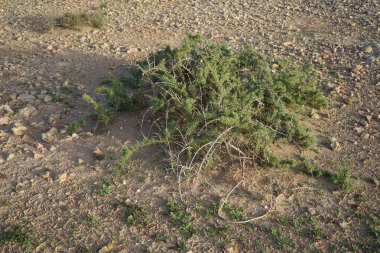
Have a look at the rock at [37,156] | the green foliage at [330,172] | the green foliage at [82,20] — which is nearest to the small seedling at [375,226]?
the green foliage at [330,172]

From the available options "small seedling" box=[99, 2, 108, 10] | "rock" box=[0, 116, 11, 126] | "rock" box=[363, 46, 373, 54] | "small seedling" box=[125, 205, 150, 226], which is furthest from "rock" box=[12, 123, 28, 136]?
"rock" box=[363, 46, 373, 54]

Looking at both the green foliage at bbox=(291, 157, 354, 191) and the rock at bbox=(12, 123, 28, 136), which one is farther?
the rock at bbox=(12, 123, 28, 136)

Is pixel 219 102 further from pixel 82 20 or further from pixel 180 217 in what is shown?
pixel 82 20

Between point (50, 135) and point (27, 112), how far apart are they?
52 centimetres

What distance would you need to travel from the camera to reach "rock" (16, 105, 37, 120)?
3945mm

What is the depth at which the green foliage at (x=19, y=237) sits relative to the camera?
2763 millimetres

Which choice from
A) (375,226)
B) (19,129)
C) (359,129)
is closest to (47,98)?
(19,129)

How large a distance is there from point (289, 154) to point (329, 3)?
12.9 ft

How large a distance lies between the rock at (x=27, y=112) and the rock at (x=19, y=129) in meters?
0.16

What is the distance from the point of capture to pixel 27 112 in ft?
13.0

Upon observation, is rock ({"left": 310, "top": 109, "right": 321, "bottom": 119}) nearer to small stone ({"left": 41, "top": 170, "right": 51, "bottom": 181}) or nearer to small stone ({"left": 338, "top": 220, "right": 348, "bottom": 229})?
small stone ({"left": 338, "top": 220, "right": 348, "bottom": 229})

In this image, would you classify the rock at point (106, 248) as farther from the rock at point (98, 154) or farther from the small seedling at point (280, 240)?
the small seedling at point (280, 240)

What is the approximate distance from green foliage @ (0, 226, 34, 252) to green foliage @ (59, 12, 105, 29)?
3.64 meters

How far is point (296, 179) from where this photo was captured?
3244mm
